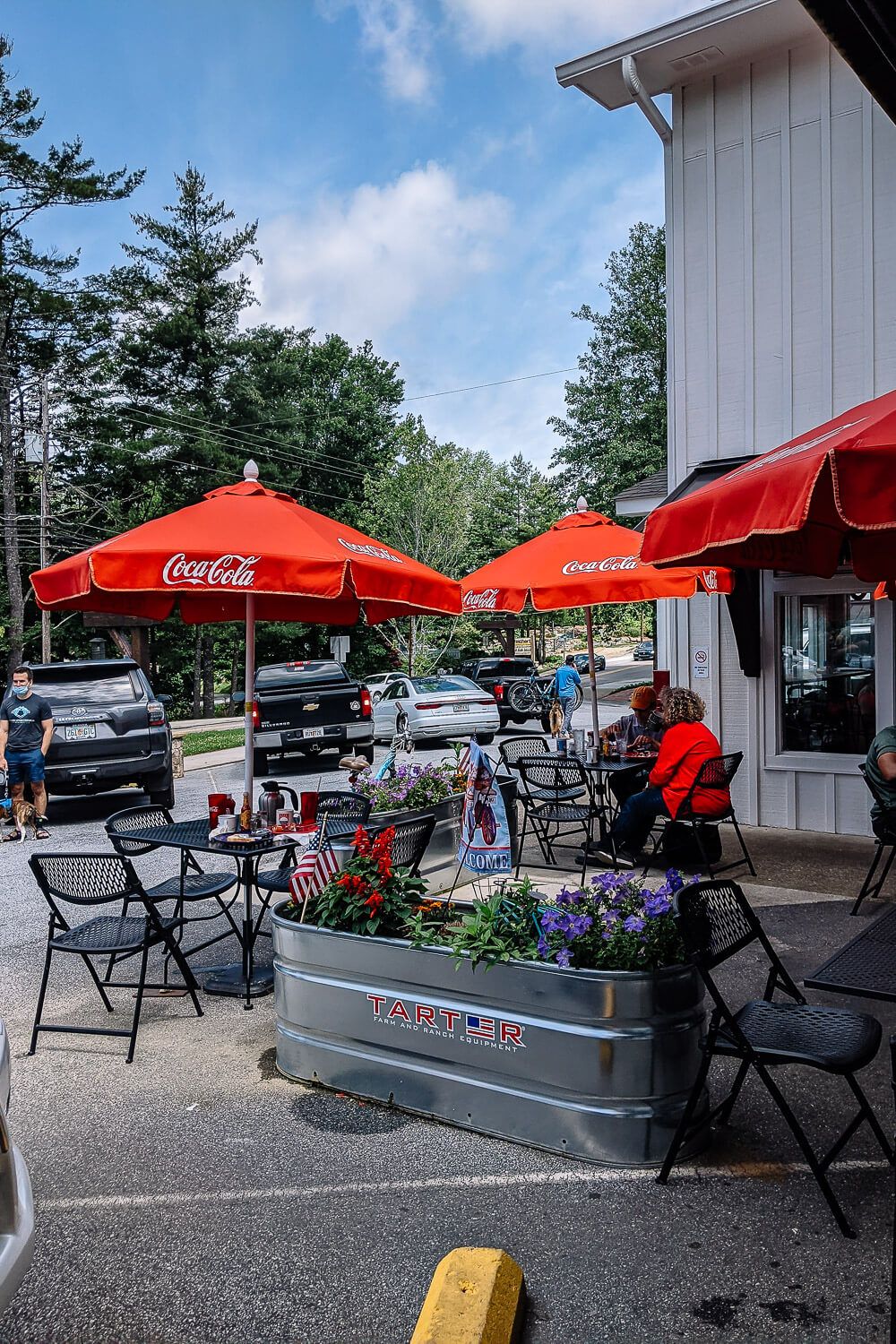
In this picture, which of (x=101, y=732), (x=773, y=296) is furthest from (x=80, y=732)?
(x=773, y=296)

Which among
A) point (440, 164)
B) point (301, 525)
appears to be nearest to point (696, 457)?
point (301, 525)

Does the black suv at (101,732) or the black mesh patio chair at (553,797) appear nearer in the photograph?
the black mesh patio chair at (553,797)

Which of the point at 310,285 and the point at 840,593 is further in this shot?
the point at 310,285

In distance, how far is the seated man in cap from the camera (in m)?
8.65

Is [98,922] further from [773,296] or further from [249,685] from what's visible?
[773,296]

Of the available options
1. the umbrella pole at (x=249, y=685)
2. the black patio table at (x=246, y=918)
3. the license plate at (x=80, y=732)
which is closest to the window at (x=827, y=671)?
the umbrella pole at (x=249, y=685)

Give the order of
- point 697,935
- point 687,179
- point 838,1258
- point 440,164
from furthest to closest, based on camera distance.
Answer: point 440,164, point 687,179, point 697,935, point 838,1258

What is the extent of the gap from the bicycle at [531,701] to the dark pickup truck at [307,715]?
684 centimetres

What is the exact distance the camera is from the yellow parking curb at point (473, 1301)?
2400mm

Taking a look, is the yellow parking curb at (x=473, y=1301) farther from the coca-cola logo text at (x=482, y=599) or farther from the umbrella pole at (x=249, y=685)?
the coca-cola logo text at (x=482, y=599)

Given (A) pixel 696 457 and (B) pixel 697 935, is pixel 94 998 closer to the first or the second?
(B) pixel 697 935

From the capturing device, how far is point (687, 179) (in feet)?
30.7

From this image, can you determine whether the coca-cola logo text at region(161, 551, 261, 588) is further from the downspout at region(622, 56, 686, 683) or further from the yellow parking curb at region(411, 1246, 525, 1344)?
the downspout at region(622, 56, 686, 683)

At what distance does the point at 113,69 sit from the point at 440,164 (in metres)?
10.6
